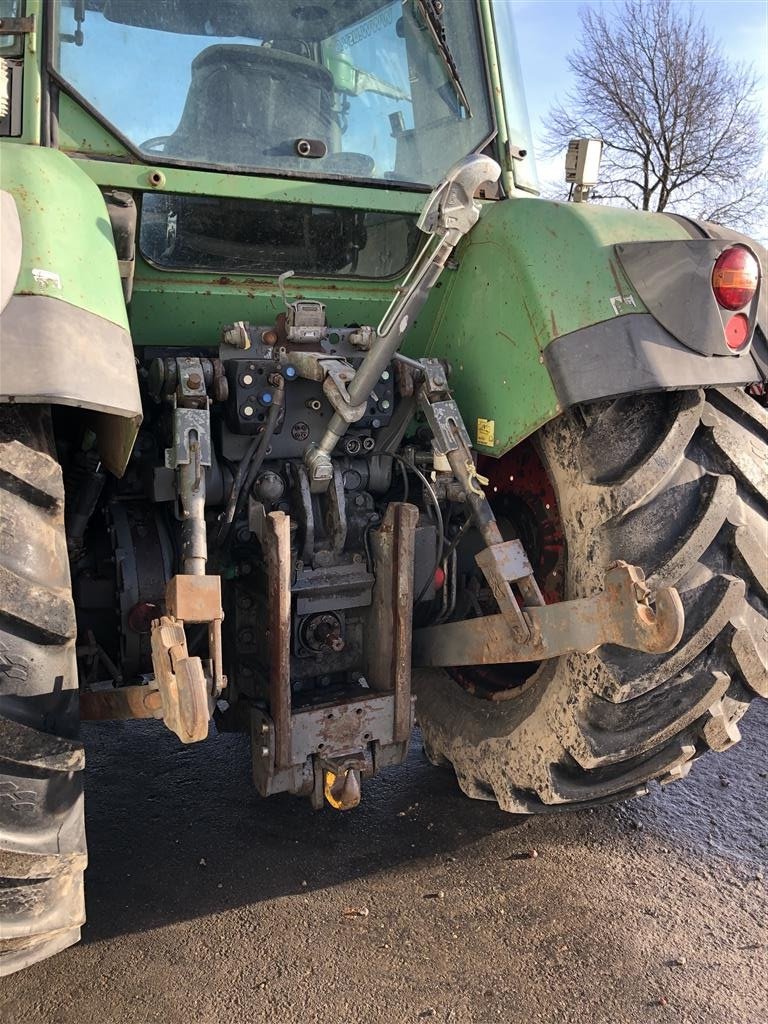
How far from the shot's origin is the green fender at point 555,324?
2145mm

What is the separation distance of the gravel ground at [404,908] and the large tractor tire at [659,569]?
1.30ft

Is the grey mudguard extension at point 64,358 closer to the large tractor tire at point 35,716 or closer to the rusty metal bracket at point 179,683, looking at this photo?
the large tractor tire at point 35,716

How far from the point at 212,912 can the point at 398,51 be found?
261 centimetres

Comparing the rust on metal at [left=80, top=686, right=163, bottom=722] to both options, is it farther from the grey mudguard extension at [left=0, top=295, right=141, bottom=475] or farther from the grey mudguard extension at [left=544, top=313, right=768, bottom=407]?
the grey mudguard extension at [left=544, top=313, right=768, bottom=407]

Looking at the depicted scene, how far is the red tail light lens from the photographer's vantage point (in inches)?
84.7

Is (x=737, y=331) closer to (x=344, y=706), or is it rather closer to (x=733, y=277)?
(x=733, y=277)

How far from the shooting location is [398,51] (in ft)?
9.18

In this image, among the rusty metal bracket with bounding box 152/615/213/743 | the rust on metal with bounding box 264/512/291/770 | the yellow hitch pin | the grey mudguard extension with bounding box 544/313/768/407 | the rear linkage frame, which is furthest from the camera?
the yellow hitch pin

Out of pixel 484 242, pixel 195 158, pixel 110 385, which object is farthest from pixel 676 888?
pixel 195 158

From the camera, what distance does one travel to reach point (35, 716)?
69.5 inches

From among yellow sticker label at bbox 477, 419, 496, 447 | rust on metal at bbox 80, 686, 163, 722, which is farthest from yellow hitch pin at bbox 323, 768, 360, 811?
yellow sticker label at bbox 477, 419, 496, 447

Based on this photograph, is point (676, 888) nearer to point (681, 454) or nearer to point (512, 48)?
point (681, 454)

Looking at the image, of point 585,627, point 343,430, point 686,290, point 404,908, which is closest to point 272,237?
point 343,430

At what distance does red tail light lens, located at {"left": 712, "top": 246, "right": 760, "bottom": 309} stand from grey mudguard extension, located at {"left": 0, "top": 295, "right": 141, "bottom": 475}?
138 centimetres
